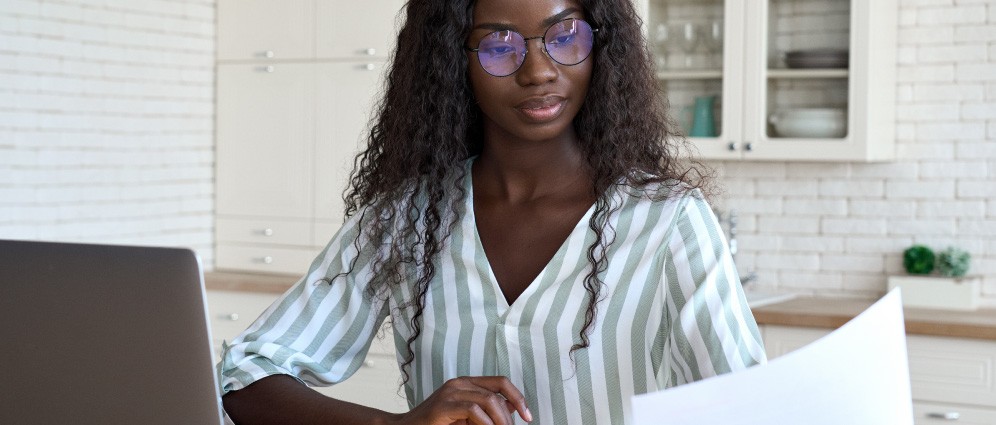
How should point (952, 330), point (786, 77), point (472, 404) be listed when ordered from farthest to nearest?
point (786, 77), point (952, 330), point (472, 404)

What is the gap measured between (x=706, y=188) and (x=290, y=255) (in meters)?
2.79

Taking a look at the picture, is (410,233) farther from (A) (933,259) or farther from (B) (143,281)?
(A) (933,259)

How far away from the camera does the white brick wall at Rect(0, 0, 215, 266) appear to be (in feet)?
12.3

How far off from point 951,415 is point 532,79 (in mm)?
2379

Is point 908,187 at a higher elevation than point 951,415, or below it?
higher

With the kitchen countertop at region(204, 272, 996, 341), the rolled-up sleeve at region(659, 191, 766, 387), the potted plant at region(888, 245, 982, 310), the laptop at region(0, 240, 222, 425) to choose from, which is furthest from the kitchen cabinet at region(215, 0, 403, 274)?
the laptop at region(0, 240, 222, 425)

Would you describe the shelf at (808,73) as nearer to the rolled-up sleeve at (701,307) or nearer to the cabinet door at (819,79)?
the cabinet door at (819,79)

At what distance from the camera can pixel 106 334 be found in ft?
3.76

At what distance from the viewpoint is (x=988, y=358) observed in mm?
3250

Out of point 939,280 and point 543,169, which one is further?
point 939,280

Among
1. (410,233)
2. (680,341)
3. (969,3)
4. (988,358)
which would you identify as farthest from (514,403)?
(969,3)

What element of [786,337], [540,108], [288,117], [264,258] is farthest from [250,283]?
[540,108]

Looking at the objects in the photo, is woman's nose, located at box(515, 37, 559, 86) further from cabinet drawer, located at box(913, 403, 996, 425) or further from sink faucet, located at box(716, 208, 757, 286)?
sink faucet, located at box(716, 208, 757, 286)

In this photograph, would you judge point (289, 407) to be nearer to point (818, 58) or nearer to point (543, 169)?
point (543, 169)
